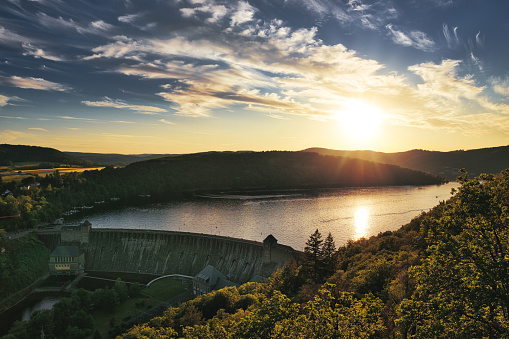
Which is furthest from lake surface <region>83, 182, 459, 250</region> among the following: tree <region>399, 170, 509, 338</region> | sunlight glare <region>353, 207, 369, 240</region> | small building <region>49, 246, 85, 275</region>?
tree <region>399, 170, 509, 338</region>

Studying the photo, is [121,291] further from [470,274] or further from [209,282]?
[470,274]

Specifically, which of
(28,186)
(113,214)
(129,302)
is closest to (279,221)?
(129,302)

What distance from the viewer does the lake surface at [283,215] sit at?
342 ft

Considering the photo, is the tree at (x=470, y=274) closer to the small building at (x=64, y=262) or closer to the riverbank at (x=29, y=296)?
the riverbank at (x=29, y=296)

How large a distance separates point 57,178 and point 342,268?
170 m

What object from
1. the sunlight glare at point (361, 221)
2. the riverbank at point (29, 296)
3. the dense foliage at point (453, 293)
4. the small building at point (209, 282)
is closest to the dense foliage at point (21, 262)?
the riverbank at point (29, 296)

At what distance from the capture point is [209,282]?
60531 millimetres

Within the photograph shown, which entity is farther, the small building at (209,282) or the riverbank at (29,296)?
the riverbank at (29,296)

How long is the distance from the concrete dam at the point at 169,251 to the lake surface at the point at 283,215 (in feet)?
80.5

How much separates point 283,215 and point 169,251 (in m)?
56.2

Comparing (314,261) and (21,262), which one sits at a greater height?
(314,261)

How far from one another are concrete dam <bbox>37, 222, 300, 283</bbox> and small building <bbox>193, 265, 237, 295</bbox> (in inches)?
194

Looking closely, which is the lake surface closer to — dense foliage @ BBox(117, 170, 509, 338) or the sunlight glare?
the sunlight glare

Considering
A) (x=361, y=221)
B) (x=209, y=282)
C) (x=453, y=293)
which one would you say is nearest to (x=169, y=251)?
(x=209, y=282)
